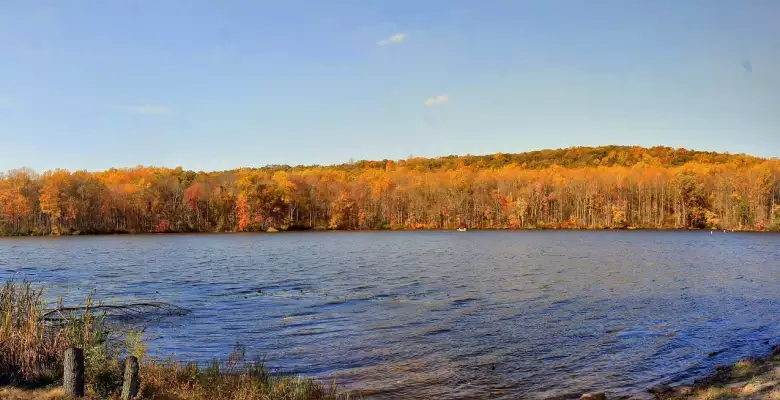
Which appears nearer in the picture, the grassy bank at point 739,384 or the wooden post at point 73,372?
the wooden post at point 73,372

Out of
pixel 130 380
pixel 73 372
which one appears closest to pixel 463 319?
pixel 130 380

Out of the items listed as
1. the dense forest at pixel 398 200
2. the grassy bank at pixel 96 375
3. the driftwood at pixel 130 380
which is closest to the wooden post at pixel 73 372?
the grassy bank at pixel 96 375

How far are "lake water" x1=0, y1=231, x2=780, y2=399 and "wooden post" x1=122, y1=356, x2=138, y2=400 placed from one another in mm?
5080

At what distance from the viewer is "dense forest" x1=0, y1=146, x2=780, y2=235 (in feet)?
350

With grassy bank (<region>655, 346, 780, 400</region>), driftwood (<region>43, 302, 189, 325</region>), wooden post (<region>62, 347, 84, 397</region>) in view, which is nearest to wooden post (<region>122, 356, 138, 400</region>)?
wooden post (<region>62, 347, 84, 397</region>)

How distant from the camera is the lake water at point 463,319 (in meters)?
14.5

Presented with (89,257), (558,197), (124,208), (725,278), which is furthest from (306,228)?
(725,278)

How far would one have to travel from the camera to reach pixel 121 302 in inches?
944

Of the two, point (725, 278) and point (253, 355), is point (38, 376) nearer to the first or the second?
point (253, 355)

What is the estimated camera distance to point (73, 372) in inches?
375

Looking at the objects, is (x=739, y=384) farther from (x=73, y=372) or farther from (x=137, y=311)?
(x=137, y=311)

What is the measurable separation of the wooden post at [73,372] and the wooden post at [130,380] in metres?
0.68

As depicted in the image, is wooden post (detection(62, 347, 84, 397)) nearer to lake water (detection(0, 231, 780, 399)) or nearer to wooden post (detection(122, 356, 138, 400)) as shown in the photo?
wooden post (detection(122, 356, 138, 400))

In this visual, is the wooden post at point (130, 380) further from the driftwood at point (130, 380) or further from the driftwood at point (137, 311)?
the driftwood at point (137, 311)
